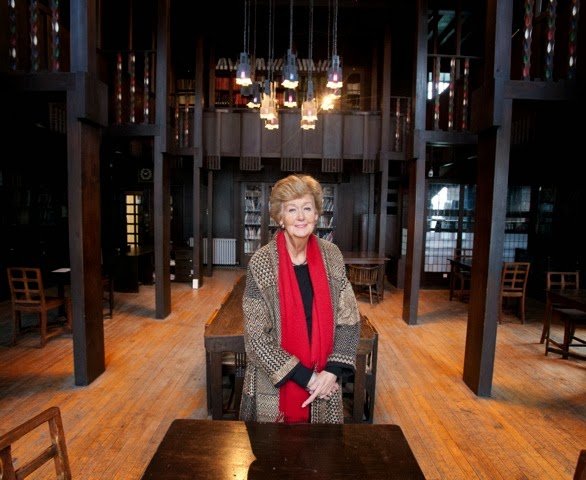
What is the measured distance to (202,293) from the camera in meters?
7.13

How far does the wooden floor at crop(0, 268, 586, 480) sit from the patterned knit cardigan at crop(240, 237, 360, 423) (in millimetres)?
1198

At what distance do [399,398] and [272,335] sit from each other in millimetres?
2202

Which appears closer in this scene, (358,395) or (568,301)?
(358,395)

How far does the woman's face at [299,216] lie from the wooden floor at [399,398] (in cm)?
179

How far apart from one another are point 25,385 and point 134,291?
12.2 feet

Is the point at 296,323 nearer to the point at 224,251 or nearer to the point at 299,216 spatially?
the point at 299,216

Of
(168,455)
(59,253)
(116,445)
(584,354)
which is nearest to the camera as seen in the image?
(168,455)

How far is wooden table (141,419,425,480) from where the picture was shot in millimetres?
1127

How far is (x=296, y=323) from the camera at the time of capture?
1.54 meters

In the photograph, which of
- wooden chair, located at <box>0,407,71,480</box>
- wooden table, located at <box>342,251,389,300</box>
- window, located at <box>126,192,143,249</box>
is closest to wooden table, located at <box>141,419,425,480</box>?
wooden chair, located at <box>0,407,71,480</box>

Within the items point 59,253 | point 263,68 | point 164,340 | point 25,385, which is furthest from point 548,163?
point 59,253

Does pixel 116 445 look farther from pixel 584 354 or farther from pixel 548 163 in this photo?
pixel 548 163

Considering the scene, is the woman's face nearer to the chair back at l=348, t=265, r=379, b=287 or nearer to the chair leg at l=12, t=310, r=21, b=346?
the chair leg at l=12, t=310, r=21, b=346

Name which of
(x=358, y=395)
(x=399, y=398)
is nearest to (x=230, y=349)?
(x=358, y=395)
